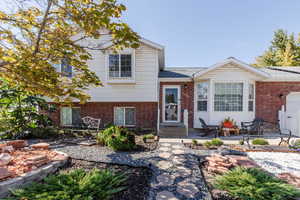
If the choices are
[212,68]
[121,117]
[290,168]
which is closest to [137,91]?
[121,117]

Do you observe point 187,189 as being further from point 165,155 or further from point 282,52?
point 282,52

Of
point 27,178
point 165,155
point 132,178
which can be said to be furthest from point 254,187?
point 27,178

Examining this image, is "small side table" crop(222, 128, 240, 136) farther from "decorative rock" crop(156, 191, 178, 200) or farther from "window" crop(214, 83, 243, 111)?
"decorative rock" crop(156, 191, 178, 200)

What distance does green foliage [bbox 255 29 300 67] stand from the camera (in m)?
18.9

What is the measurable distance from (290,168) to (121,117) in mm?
7590

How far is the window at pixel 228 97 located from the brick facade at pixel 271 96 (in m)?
1.54

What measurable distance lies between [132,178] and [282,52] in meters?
30.6

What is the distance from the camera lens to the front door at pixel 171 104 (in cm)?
834

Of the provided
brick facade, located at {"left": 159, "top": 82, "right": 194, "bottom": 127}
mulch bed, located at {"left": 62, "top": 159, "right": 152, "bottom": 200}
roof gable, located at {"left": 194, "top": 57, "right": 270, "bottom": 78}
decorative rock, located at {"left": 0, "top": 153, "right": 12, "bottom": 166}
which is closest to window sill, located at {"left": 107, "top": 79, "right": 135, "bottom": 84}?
brick facade, located at {"left": 159, "top": 82, "right": 194, "bottom": 127}

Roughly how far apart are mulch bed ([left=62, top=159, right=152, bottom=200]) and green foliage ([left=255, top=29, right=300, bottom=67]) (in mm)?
26448

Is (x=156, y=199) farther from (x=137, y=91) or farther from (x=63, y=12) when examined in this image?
(x=137, y=91)

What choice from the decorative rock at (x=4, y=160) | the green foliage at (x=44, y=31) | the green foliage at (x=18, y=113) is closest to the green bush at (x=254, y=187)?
the green foliage at (x=44, y=31)

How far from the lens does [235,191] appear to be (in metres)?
2.03

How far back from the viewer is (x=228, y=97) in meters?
7.54
